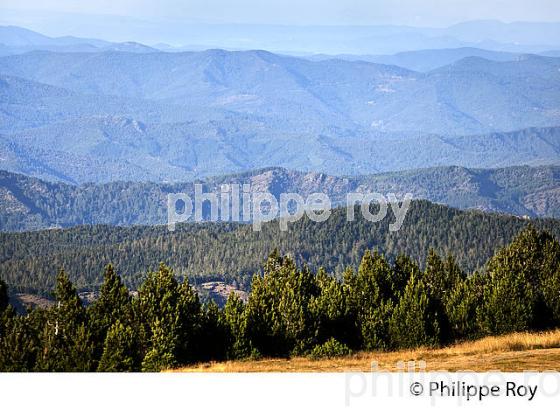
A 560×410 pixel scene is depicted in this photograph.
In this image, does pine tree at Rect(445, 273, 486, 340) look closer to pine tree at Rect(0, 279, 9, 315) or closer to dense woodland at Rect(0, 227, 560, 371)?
dense woodland at Rect(0, 227, 560, 371)

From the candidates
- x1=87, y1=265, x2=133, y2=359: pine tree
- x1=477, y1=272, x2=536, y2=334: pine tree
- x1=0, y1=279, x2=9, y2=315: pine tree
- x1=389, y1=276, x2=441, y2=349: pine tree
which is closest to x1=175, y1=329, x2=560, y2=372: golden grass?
x1=389, y1=276, x2=441, y2=349: pine tree

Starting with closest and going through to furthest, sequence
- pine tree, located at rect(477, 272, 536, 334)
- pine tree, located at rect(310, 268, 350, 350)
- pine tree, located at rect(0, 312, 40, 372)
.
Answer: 1. pine tree, located at rect(0, 312, 40, 372)
2. pine tree, located at rect(310, 268, 350, 350)
3. pine tree, located at rect(477, 272, 536, 334)

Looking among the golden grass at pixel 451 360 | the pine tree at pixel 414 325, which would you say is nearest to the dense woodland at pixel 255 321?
the pine tree at pixel 414 325

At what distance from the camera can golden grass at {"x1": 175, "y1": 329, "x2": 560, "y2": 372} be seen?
27469 mm

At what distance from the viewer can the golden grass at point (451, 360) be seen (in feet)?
90.1

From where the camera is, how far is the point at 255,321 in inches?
1518

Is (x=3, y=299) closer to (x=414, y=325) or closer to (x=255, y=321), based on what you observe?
(x=255, y=321)

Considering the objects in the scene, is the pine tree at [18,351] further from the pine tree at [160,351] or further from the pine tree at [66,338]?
the pine tree at [160,351]

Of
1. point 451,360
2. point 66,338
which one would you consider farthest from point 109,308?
point 451,360

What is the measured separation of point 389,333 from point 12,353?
1618 cm

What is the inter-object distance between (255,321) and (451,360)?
36.6 feet

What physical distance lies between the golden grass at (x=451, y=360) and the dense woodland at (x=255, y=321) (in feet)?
6.31

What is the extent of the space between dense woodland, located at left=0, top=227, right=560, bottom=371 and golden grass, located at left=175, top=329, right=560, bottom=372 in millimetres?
1922
